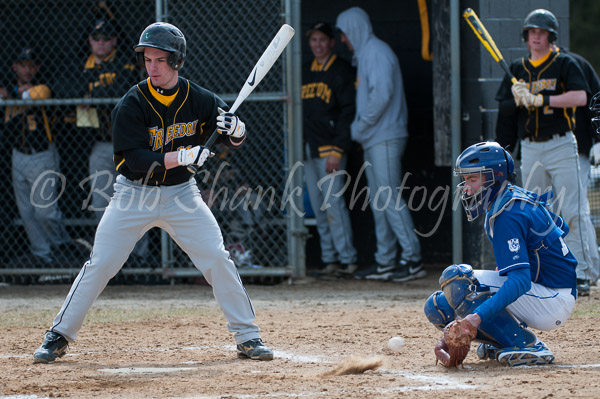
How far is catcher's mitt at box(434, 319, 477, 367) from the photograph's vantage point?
4090 millimetres

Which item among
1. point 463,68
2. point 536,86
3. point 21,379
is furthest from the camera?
point 463,68

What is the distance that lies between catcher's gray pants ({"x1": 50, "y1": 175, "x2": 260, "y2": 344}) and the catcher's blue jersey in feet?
4.54


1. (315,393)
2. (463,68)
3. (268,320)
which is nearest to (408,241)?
(463,68)

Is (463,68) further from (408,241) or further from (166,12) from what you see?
(166,12)

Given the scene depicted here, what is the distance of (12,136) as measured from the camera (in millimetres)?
8484

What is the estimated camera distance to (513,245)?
415 cm

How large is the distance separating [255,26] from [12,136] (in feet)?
8.08

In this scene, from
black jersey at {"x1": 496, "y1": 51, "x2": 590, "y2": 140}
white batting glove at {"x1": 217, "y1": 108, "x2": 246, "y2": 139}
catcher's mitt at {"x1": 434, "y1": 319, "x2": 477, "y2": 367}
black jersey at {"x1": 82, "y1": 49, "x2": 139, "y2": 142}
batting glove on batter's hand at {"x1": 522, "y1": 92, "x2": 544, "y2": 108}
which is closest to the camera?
catcher's mitt at {"x1": 434, "y1": 319, "x2": 477, "y2": 367}

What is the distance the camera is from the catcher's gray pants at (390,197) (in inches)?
322

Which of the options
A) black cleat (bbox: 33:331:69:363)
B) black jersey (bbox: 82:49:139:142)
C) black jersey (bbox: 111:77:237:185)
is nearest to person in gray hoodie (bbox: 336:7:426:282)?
black jersey (bbox: 82:49:139:142)

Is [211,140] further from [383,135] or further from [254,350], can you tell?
[383,135]

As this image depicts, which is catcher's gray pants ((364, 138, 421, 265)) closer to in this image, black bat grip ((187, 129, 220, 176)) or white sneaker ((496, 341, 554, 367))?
black bat grip ((187, 129, 220, 176))

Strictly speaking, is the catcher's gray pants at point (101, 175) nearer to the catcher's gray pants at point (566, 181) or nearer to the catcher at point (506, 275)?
the catcher's gray pants at point (566, 181)

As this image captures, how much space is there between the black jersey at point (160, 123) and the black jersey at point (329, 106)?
341cm
